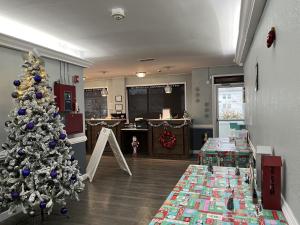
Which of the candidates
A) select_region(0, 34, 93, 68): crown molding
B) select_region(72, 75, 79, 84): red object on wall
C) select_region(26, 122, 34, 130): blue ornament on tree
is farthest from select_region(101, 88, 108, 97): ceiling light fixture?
select_region(26, 122, 34, 130): blue ornament on tree

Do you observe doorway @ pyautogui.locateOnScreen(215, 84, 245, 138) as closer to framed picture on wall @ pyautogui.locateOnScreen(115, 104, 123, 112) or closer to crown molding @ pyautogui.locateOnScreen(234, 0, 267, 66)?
→ framed picture on wall @ pyautogui.locateOnScreen(115, 104, 123, 112)

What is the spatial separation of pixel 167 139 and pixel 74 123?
2967 mm

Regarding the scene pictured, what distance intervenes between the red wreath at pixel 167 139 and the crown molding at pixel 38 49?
302 centimetres

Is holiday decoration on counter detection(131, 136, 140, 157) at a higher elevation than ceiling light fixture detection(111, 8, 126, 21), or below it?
below

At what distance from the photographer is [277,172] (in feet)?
4.68

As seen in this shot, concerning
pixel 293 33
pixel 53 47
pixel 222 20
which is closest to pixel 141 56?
pixel 53 47

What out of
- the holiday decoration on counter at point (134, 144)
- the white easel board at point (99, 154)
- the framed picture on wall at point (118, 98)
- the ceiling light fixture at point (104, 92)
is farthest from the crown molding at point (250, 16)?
the framed picture on wall at point (118, 98)

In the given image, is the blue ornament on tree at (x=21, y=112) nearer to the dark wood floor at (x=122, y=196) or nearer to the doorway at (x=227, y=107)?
the dark wood floor at (x=122, y=196)

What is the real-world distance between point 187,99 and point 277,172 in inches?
239

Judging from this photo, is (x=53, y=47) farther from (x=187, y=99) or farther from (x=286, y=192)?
(x=187, y=99)

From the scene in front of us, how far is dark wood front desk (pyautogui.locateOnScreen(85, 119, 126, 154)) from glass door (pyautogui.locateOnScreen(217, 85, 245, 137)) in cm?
295

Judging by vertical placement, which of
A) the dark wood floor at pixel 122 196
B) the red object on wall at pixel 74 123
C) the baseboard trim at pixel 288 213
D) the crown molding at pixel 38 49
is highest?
the crown molding at pixel 38 49

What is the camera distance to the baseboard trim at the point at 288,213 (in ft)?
3.94

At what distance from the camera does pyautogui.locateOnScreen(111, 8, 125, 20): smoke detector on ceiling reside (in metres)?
2.53
